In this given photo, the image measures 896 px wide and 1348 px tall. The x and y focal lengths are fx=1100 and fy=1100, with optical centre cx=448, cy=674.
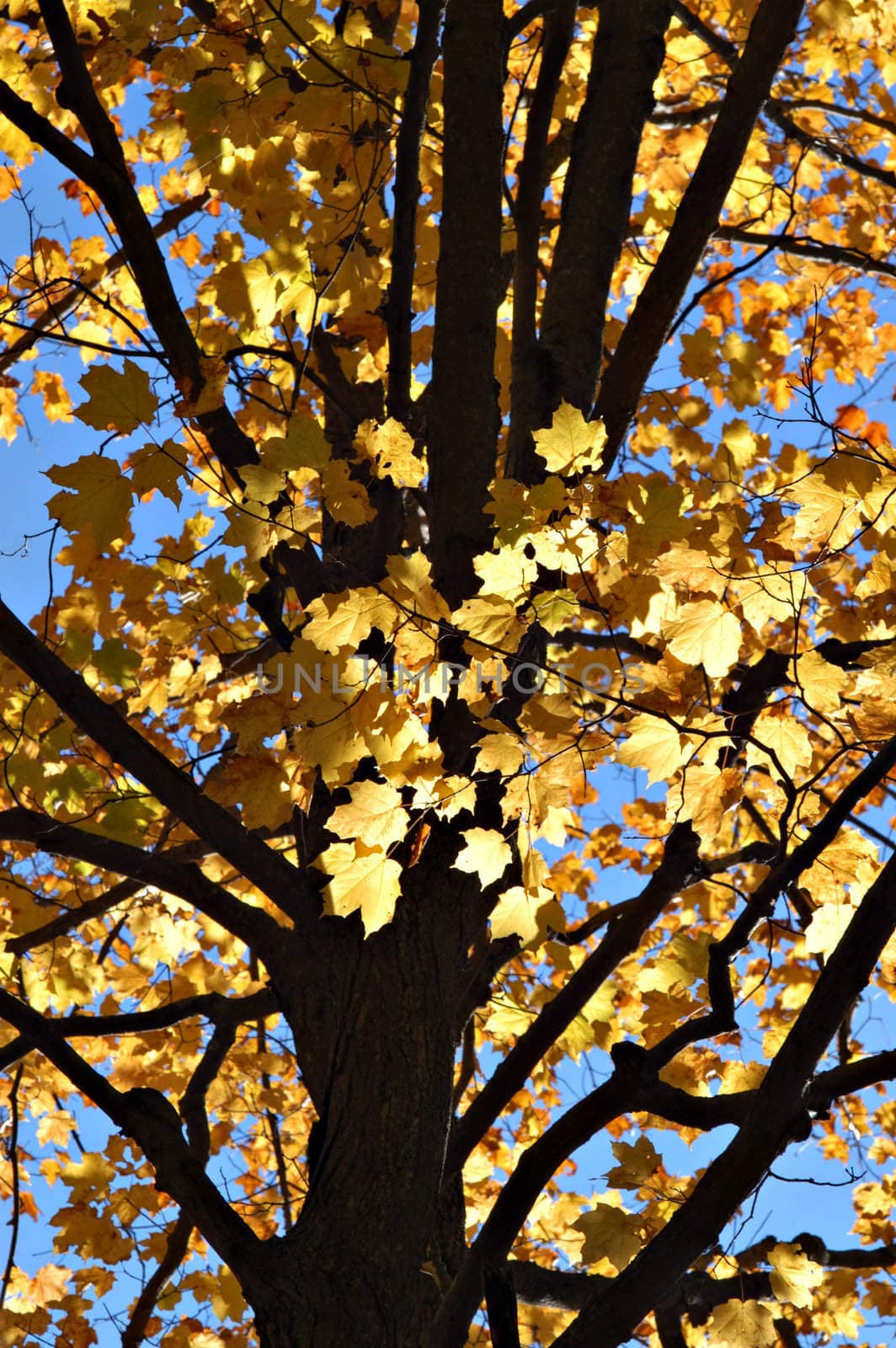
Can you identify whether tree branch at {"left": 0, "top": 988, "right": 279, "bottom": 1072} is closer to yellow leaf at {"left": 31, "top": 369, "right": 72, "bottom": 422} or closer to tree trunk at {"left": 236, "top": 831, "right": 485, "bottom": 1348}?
tree trunk at {"left": 236, "top": 831, "right": 485, "bottom": 1348}

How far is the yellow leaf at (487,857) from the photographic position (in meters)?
2.15

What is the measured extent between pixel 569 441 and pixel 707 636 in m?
0.47

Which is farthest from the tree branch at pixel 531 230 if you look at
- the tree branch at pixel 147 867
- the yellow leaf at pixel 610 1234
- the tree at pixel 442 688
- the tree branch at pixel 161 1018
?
the yellow leaf at pixel 610 1234

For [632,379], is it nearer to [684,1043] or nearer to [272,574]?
[272,574]

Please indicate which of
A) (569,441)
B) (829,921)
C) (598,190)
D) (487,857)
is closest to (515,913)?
(487,857)

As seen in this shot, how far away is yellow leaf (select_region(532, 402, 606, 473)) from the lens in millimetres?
2141

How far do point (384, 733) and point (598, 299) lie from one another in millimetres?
1495

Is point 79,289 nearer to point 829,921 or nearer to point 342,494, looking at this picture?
point 342,494

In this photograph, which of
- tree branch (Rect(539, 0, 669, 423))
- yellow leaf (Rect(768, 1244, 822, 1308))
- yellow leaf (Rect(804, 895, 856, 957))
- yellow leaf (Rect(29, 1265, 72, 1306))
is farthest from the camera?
yellow leaf (Rect(29, 1265, 72, 1306))

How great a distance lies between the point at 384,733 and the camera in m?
2.13

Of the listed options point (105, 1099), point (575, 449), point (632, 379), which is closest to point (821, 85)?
point (632, 379)

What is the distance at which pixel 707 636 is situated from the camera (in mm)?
2162

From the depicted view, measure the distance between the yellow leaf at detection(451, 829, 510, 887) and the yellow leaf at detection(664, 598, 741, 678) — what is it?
0.51 meters

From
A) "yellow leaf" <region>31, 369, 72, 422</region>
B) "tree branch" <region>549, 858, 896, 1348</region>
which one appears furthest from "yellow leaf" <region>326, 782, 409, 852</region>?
"yellow leaf" <region>31, 369, 72, 422</region>
